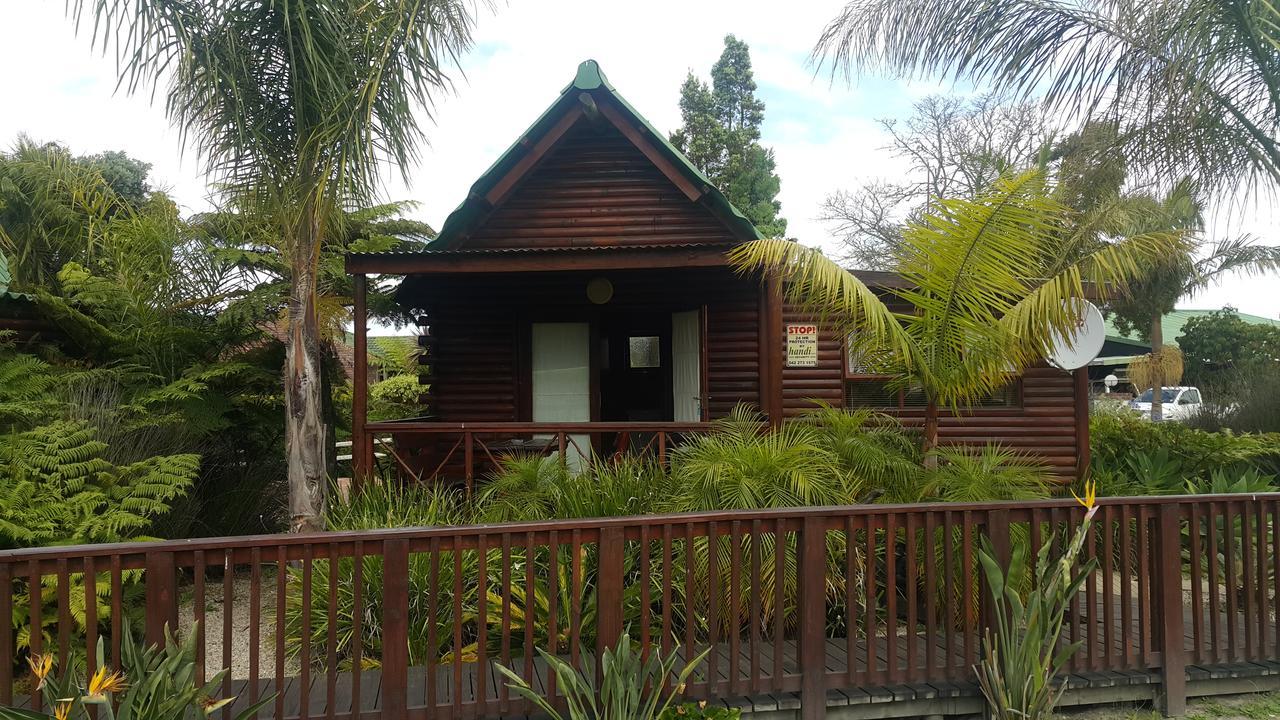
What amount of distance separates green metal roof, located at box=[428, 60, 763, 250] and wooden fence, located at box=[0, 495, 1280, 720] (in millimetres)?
4551

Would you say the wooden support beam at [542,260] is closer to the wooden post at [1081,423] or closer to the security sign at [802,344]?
the security sign at [802,344]

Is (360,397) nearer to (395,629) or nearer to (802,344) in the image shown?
(395,629)

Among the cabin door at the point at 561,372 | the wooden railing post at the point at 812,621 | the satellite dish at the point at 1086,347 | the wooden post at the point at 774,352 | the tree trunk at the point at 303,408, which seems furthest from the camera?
the cabin door at the point at 561,372

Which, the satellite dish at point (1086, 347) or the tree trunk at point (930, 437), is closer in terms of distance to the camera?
the tree trunk at point (930, 437)

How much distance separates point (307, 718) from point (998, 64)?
7.69 meters

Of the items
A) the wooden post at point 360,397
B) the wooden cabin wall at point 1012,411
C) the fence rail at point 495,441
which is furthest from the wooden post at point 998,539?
the wooden post at point 360,397

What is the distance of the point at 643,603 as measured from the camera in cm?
356

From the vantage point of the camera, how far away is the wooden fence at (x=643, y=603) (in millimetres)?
3205

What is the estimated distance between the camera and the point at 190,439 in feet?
22.7

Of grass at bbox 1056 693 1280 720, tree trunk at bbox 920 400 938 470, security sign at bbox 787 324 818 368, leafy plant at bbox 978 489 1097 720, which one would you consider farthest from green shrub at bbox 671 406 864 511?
security sign at bbox 787 324 818 368

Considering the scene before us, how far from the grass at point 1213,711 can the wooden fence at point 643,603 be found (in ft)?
0.48

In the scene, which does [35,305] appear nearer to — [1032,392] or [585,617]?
[585,617]

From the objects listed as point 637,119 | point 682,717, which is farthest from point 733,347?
point 682,717

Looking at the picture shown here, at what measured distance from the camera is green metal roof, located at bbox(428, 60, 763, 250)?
27.3ft
